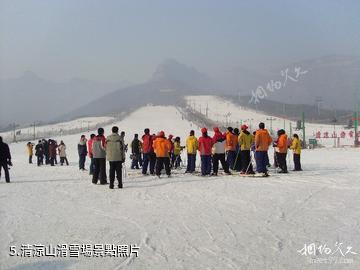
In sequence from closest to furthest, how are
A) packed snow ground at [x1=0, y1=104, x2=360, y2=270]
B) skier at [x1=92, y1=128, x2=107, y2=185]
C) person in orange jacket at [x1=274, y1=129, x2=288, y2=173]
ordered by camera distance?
packed snow ground at [x1=0, y1=104, x2=360, y2=270]
skier at [x1=92, y1=128, x2=107, y2=185]
person in orange jacket at [x1=274, y1=129, x2=288, y2=173]

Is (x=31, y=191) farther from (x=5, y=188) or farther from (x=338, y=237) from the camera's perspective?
(x=338, y=237)

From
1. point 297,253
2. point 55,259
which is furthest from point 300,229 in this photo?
point 55,259

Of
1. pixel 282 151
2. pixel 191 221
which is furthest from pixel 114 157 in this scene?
pixel 282 151

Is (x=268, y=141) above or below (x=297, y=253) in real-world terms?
above

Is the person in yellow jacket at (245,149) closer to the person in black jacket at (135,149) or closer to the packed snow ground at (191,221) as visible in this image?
the packed snow ground at (191,221)

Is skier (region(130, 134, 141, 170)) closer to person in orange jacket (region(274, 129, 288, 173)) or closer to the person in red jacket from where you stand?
the person in red jacket

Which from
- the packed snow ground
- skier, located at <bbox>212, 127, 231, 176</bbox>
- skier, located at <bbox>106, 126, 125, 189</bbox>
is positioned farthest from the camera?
skier, located at <bbox>212, 127, 231, 176</bbox>

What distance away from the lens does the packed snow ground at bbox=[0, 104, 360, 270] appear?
5758 mm

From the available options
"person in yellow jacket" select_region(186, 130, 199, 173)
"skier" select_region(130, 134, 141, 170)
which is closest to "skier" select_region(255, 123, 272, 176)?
"person in yellow jacket" select_region(186, 130, 199, 173)

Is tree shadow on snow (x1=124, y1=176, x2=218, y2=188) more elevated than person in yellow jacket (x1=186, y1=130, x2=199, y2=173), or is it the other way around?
person in yellow jacket (x1=186, y1=130, x2=199, y2=173)

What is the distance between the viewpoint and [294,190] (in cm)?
1136

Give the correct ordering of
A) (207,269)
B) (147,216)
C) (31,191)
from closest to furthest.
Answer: (207,269) < (147,216) < (31,191)

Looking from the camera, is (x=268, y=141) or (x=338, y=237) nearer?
(x=338, y=237)

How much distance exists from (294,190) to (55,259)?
720cm
